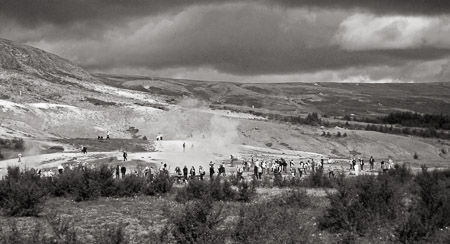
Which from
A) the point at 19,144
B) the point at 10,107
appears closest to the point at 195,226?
the point at 19,144

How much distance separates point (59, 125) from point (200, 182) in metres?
58.6

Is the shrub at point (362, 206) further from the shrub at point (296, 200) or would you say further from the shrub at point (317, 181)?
the shrub at point (317, 181)

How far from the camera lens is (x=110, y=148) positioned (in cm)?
5934

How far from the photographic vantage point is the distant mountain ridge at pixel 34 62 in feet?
479

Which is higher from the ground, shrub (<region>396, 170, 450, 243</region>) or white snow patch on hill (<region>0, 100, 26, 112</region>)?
white snow patch on hill (<region>0, 100, 26, 112</region>)

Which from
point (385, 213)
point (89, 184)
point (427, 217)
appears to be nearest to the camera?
point (427, 217)

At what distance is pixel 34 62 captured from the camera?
161 m

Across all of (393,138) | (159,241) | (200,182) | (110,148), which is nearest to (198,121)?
(110,148)

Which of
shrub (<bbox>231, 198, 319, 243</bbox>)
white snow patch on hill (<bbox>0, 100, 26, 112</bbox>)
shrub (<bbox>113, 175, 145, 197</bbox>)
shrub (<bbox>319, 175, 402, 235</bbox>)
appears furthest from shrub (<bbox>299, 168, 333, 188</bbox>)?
white snow patch on hill (<bbox>0, 100, 26, 112</bbox>)

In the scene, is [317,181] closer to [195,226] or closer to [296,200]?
[296,200]

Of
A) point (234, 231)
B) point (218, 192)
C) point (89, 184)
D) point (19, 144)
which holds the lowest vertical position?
point (218, 192)

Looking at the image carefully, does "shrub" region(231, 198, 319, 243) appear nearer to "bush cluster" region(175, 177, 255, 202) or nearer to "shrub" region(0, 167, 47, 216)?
"bush cluster" region(175, 177, 255, 202)

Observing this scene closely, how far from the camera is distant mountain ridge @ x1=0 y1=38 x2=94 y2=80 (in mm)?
146000

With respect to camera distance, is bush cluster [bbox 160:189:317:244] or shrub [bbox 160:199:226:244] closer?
bush cluster [bbox 160:189:317:244]
